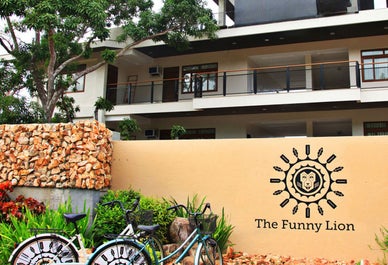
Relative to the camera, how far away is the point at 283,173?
6.27 m

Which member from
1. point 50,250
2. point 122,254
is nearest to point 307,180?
point 122,254

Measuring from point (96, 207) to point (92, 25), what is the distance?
294 inches

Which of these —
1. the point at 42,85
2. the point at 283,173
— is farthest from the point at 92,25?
the point at 283,173

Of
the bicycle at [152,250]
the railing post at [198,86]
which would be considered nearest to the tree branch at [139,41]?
the railing post at [198,86]

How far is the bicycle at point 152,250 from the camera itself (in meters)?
4.09

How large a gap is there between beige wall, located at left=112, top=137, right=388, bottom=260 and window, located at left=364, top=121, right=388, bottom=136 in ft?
27.3

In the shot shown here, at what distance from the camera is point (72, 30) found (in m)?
12.6

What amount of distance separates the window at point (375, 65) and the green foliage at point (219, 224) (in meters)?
9.41

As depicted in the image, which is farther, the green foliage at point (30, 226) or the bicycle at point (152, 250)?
the green foliage at point (30, 226)

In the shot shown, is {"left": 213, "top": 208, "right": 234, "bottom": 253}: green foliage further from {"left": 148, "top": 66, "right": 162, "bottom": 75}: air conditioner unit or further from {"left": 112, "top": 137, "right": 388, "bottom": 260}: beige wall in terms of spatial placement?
{"left": 148, "top": 66, "right": 162, "bottom": 75}: air conditioner unit

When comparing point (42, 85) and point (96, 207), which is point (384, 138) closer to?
point (96, 207)

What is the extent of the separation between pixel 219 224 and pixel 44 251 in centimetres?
277

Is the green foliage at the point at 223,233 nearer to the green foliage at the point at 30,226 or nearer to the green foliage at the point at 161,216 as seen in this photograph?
the green foliage at the point at 161,216

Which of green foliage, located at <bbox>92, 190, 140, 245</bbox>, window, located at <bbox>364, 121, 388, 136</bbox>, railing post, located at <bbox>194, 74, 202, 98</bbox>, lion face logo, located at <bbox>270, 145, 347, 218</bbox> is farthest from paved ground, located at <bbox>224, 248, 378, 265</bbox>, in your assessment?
window, located at <bbox>364, 121, 388, 136</bbox>
